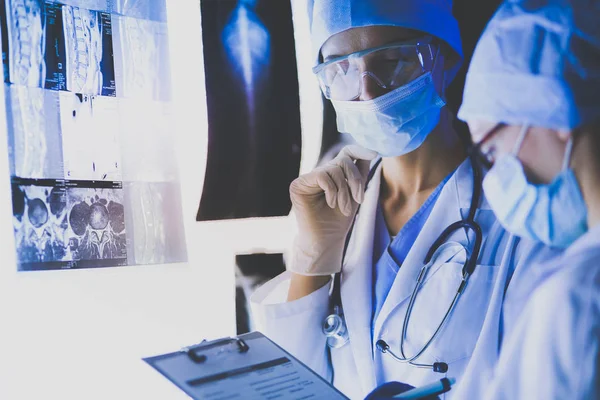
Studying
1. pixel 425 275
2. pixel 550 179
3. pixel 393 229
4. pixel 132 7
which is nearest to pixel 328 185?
pixel 393 229

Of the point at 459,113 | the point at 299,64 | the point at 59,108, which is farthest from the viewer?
the point at 299,64

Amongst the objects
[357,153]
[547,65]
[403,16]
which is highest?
[403,16]

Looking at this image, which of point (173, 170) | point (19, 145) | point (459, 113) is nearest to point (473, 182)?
point (459, 113)

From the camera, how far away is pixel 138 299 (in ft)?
4.69

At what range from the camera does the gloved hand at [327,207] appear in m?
1.45

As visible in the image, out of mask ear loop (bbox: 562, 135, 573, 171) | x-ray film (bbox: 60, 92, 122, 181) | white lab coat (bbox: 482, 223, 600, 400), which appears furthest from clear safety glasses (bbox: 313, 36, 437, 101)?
x-ray film (bbox: 60, 92, 122, 181)

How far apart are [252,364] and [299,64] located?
2.94 feet

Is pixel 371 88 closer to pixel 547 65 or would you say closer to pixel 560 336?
pixel 547 65

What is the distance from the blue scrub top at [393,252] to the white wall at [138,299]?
303mm

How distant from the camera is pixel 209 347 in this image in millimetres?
1038

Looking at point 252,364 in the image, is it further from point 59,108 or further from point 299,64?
point 299,64

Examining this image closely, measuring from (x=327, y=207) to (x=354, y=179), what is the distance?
0.12 metres

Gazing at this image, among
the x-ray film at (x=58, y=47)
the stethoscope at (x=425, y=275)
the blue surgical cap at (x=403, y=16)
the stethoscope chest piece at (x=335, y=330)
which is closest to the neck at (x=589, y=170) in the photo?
the stethoscope at (x=425, y=275)

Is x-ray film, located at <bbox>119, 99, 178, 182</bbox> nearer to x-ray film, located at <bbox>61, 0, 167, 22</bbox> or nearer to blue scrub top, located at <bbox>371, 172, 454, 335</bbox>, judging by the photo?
x-ray film, located at <bbox>61, 0, 167, 22</bbox>
